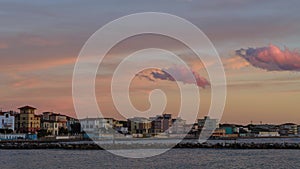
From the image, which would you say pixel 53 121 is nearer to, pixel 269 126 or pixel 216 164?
pixel 216 164

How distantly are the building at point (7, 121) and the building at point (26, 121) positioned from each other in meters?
3.00

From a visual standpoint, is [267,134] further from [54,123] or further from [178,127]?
[54,123]

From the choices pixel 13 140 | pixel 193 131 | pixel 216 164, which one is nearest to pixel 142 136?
pixel 193 131

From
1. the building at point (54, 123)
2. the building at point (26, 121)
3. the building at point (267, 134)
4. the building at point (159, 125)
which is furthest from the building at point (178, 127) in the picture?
the building at point (26, 121)

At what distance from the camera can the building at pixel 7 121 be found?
9819 centimetres

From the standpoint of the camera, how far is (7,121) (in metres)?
98.6

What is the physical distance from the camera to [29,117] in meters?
103

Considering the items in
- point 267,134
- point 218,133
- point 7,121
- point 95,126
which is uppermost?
point 7,121

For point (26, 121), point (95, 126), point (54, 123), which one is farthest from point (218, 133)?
point (26, 121)

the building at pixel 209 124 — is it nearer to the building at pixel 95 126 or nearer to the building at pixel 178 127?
the building at pixel 178 127

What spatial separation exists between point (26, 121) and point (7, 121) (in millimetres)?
5271

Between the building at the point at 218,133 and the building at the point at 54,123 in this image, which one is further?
the building at the point at 218,133

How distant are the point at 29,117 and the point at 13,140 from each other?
16.9m

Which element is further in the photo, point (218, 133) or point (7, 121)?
point (218, 133)
